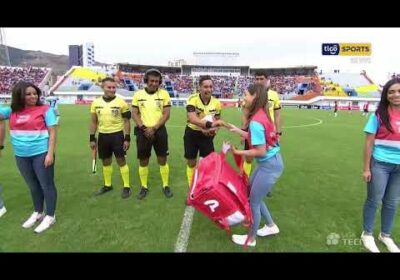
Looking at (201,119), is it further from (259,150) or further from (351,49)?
(351,49)

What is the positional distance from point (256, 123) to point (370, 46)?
60938mm

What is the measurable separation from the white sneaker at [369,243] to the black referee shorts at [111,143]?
4.04 meters

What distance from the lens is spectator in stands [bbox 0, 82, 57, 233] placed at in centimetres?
443

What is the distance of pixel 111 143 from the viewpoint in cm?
590

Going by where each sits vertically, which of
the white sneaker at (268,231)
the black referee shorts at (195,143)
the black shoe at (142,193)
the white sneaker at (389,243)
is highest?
the black referee shorts at (195,143)

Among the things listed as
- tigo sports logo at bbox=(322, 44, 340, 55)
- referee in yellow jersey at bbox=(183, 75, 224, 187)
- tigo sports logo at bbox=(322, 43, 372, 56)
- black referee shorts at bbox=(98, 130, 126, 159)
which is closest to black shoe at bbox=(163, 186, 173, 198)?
referee in yellow jersey at bbox=(183, 75, 224, 187)

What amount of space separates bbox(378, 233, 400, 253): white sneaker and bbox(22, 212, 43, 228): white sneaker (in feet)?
15.7

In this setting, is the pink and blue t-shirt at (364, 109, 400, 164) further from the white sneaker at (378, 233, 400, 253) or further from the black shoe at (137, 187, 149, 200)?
the black shoe at (137, 187, 149, 200)

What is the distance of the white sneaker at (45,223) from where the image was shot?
4.54m

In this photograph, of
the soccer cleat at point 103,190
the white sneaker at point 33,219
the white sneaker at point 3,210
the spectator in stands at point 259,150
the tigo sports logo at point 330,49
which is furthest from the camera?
the tigo sports logo at point 330,49

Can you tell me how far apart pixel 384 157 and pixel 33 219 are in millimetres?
4780

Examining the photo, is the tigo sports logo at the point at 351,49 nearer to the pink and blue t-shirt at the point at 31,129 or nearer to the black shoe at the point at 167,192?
the black shoe at the point at 167,192

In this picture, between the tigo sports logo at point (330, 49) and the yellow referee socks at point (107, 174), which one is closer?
the yellow referee socks at point (107, 174)

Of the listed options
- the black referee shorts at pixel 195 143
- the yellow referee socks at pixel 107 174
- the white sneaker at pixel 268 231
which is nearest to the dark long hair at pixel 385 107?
the white sneaker at pixel 268 231
